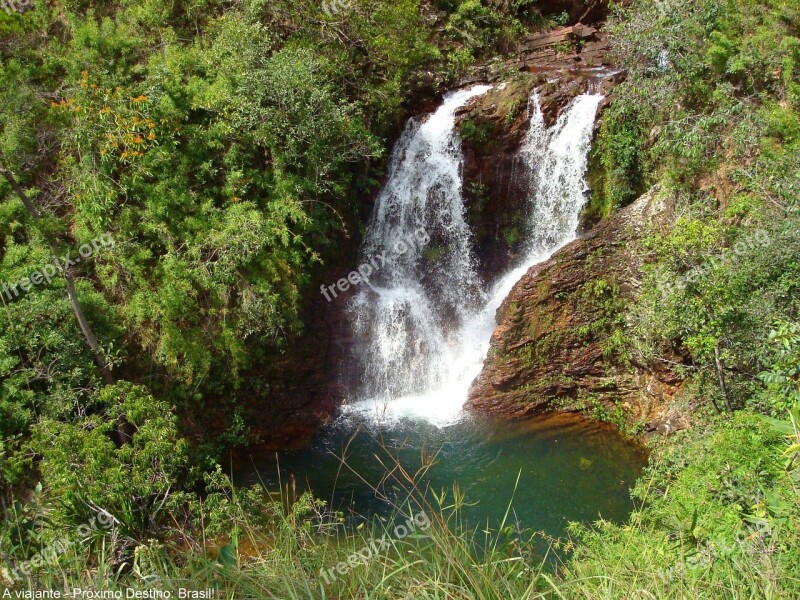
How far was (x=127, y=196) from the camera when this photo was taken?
9586mm

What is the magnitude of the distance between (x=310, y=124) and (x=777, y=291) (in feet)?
26.5

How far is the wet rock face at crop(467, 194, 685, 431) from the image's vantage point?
10789 millimetres

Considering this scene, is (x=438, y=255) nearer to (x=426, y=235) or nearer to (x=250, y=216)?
(x=426, y=235)

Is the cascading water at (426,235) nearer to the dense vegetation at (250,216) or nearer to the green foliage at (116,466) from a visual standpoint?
the dense vegetation at (250,216)

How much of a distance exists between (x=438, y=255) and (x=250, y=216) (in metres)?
4.68

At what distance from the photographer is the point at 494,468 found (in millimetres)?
9586

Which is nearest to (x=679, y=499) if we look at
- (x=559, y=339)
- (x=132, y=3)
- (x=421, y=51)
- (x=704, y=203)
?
(x=559, y=339)

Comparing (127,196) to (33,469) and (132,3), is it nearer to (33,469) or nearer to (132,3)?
(33,469)

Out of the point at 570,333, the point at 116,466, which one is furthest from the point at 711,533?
the point at 570,333

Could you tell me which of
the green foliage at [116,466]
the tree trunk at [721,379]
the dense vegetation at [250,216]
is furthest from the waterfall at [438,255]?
the green foliage at [116,466]

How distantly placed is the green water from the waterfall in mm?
1156

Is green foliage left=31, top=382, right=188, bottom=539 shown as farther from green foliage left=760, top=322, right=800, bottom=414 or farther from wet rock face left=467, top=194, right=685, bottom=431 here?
wet rock face left=467, top=194, right=685, bottom=431

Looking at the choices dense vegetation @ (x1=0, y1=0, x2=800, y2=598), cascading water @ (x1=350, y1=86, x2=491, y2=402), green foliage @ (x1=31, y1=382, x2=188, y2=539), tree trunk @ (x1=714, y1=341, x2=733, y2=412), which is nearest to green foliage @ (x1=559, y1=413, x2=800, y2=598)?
dense vegetation @ (x1=0, y1=0, x2=800, y2=598)

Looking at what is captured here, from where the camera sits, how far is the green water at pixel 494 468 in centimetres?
861
